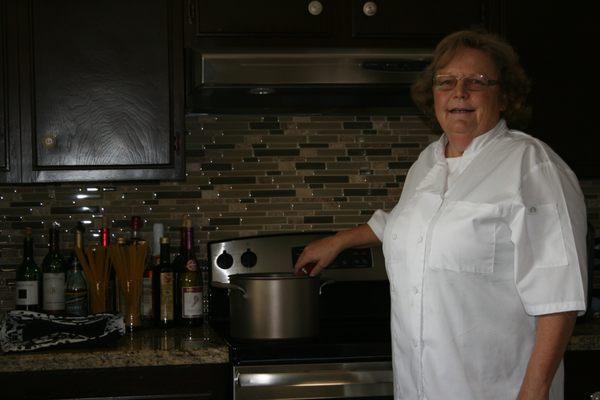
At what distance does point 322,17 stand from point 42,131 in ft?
2.90

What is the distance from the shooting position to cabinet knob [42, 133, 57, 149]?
260 centimetres

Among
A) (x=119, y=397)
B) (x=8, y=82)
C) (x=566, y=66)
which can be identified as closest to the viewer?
(x=119, y=397)

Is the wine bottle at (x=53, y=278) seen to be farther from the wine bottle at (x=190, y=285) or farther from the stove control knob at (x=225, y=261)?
the stove control knob at (x=225, y=261)

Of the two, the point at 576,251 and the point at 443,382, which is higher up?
the point at 576,251

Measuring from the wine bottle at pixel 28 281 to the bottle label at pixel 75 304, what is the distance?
11 centimetres

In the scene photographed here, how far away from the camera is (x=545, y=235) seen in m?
1.76

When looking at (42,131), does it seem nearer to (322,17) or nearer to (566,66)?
(322,17)

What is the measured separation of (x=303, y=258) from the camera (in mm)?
2443

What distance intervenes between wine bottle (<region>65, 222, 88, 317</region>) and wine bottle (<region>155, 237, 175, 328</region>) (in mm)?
223

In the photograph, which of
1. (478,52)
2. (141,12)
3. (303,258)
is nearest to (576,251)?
(478,52)

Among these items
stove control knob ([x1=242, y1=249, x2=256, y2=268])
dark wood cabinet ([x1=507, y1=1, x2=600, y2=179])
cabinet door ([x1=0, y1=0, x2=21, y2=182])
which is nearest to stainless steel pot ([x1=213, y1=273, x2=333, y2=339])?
stove control knob ([x1=242, y1=249, x2=256, y2=268])

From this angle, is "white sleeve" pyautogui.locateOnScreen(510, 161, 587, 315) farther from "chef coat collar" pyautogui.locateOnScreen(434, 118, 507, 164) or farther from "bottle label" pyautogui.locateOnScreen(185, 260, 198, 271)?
"bottle label" pyautogui.locateOnScreen(185, 260, 198, 271)

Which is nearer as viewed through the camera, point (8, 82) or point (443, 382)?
point (443, 382)

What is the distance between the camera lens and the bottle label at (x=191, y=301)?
8.86 ft
